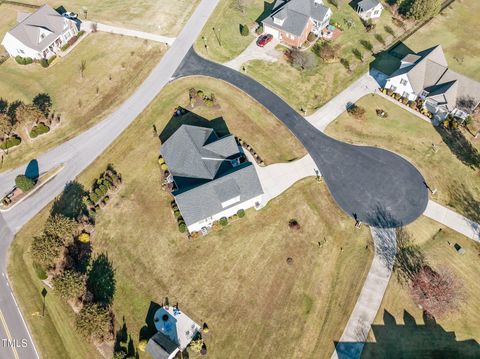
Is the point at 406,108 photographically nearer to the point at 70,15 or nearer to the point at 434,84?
the point at 434,84

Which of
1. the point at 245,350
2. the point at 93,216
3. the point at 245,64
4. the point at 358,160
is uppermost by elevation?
the point at 245,64

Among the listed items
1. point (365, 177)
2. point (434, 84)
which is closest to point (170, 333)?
point (365, 177)

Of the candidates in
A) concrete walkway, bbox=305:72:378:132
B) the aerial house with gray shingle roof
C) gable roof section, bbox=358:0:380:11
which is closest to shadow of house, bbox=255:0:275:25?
gable roof section, bbox=358:0:380:11

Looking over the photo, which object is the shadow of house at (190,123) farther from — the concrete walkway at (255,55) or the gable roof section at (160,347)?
the gable roof section at (160,347)

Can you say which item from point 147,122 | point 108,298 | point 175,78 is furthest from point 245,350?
point 175,78

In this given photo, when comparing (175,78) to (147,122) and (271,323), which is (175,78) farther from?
(271,323)
